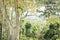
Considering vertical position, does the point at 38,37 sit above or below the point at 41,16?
below

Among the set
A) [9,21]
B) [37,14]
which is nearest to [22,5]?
[9,21]

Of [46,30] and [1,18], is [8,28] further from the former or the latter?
[46,30]

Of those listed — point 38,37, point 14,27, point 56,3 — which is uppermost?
point 56,3

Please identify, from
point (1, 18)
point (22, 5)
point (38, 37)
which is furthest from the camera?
point (38, 37)

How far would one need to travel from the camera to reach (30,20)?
27.6ft

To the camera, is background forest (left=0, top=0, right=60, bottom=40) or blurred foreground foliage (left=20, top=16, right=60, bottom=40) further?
blurred foreground foliage (left=20, top=16, right=60, bottom=40)

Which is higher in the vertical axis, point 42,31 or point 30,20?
point 30,20

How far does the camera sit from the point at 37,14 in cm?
831

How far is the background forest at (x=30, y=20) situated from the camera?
7145 millimetres

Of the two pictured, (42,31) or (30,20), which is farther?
(30,20)

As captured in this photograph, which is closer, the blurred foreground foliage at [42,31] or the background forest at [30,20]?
the background forest at [30,20]

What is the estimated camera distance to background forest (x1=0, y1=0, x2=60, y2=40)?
7145 millimetres

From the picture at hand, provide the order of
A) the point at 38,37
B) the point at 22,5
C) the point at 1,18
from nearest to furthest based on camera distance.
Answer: the point at 22,5 < the point at 1,18 < the point at 38,37

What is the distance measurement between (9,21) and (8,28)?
18.5 inches
